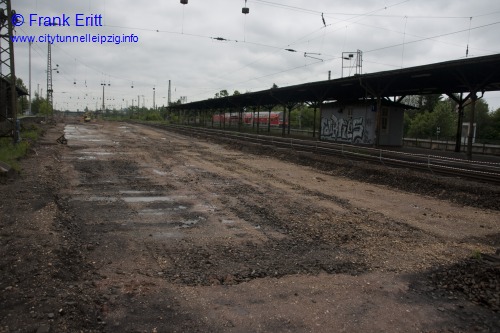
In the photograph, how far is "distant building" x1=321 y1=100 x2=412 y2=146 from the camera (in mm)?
33562

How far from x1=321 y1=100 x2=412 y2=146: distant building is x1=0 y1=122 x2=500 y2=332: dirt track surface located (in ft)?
73.0

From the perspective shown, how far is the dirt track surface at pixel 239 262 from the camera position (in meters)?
4.58

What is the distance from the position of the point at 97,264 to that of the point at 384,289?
14.6 ft

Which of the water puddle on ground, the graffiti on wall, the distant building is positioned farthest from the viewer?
the graffiti on wall

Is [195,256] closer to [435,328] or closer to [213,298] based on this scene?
[213,298]

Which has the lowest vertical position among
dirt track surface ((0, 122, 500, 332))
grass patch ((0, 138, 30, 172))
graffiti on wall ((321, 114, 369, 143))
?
dirt track surface ((0, 122, 500, 332))

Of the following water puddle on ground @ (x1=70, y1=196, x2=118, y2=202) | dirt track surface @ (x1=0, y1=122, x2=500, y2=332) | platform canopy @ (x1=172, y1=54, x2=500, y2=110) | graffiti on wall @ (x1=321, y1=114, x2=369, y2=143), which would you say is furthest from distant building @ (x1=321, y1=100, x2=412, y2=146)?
water puddle on ground @ (x1=70, y1=196, x2=118, y2=202)

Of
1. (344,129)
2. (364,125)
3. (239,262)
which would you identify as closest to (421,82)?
(364,125)

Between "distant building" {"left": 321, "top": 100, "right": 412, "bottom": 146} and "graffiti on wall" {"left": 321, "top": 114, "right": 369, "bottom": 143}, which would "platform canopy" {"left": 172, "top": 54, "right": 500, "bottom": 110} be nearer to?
"distant building" {"left": 321, "top": 100, "right": 412, "bottom": 146}

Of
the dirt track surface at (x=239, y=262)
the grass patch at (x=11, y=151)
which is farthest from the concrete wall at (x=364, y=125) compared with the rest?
the grass patch at (x=11, y=151)

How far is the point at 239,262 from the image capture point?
6.40 metres

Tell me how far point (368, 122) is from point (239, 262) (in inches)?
1177

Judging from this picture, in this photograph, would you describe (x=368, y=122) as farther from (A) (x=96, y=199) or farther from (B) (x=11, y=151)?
(A) (x=96, y=199)

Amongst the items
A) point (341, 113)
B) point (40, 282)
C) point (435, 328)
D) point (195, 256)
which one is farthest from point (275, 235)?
point (341, 113)
